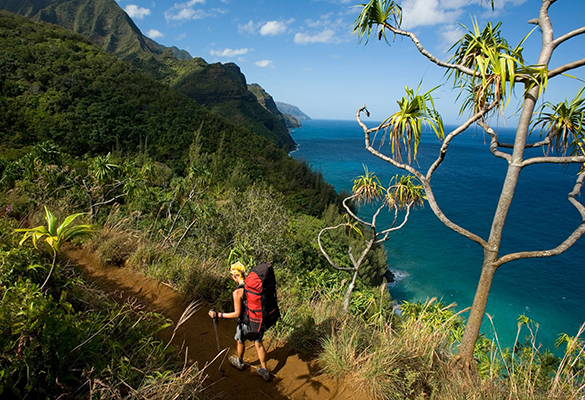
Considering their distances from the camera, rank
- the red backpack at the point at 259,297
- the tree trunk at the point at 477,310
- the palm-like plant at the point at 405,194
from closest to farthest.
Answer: the tree trunk at the point at 477,310 → the red backpack at the point at 259,297 → the palm-like plant at the point at 405,194

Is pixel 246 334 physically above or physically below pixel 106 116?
below

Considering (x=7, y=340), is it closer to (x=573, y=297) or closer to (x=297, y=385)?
(x=297, y=385)

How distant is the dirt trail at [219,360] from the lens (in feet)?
10.3

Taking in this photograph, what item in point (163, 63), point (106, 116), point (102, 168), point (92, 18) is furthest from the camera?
point (92, 18)

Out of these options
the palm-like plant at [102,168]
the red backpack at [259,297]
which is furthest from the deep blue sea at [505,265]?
the palm-like plant at [102,168]

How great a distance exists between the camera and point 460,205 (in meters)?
43.2

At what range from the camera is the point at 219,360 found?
11.4ft

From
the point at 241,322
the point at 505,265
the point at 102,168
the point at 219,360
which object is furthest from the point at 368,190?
the point at 505,265

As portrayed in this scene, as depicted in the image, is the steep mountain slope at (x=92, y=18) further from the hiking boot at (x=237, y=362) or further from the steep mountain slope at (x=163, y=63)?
the hiking boot at (x=237, y=362)

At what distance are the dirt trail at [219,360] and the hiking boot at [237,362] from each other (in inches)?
2.0

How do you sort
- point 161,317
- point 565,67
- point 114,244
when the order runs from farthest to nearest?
point 114,244
point 161,317
point 565,67

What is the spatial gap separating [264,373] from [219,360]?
0.59 meters

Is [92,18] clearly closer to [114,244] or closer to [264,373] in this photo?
[114,244]

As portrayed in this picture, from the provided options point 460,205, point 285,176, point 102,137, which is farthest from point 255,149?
point 460,205
